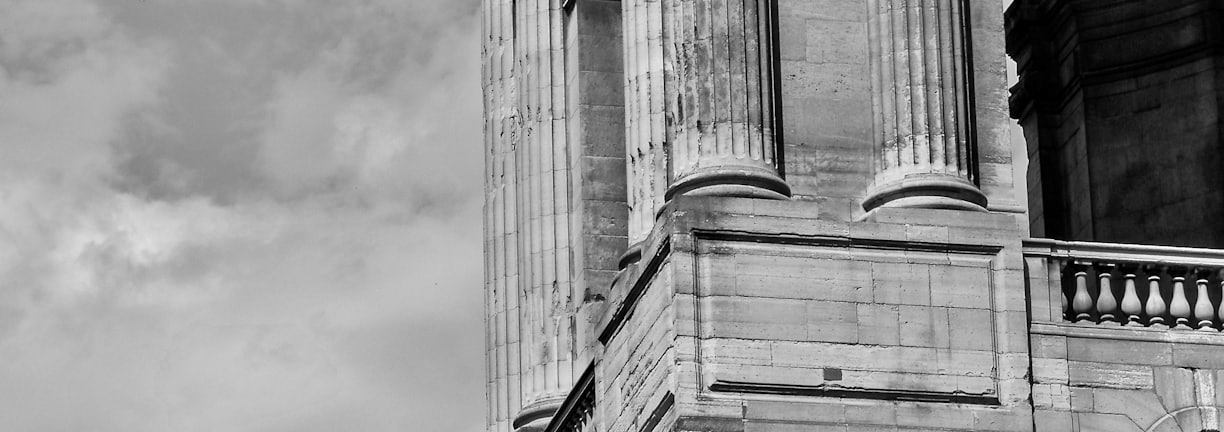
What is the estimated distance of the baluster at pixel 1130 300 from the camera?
38000 millimetres

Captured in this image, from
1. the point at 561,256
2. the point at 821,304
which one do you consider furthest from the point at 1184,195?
the point at 821,304

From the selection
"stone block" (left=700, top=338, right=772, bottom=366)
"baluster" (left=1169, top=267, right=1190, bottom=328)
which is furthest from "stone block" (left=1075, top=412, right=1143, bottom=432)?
"stone block" (left=700, top=338, right=772, bottom=366)

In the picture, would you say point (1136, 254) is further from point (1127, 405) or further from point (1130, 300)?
point (1127, 405)

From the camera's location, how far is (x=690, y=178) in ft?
124

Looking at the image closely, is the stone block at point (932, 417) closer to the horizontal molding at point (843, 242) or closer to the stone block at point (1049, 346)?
the stone block at point (1049, 346)

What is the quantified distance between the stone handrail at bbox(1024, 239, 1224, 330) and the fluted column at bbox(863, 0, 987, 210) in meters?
0.94

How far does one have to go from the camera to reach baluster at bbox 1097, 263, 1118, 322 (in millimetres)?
38031

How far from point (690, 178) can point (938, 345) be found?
2639 mm

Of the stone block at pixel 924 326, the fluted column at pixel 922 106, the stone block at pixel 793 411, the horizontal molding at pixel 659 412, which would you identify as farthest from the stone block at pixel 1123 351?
the horizontal molding at pixel 659 412

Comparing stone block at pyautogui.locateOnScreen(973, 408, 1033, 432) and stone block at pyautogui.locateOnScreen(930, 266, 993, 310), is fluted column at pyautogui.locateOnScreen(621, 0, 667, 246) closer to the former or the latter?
stone block at pyautogui.locateOnScreen(930, 266, 993, 310)

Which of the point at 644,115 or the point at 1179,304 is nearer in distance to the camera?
the point at 1179,304

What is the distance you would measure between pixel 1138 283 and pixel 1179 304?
0.50 m

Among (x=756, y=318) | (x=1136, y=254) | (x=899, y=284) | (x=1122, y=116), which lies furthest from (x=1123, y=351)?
(x=1122, y=116)

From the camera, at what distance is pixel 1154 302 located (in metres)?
38.1
